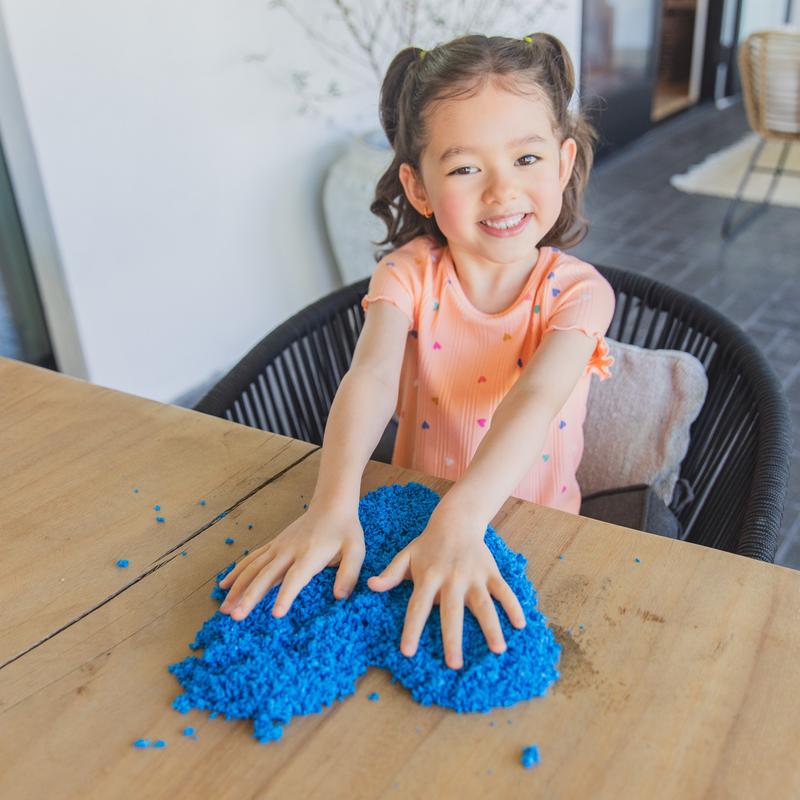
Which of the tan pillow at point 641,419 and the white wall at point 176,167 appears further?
the white wall at point 176,167

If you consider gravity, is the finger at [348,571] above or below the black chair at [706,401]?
above

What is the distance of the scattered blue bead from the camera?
2.13 ft

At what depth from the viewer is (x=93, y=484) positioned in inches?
39.9

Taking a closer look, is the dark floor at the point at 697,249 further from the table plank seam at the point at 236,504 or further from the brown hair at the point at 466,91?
the table plank seam at the point at 236,504

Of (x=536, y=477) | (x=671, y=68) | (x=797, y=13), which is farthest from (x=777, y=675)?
(x=797, y=13)

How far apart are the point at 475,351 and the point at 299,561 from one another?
0.50 m

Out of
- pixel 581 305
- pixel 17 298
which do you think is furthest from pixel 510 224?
pixel 17 298

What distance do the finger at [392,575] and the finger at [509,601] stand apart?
0.27 feet

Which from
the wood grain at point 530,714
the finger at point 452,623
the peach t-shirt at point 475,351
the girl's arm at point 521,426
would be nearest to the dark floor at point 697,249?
the peach t-shirt at point 475,351

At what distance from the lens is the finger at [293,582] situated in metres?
0.79

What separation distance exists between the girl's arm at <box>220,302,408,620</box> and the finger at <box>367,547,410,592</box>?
1.0 inches

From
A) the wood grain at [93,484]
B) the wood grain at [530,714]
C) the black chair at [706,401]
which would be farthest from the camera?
the black chair at [706,401]

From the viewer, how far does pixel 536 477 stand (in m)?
1.24

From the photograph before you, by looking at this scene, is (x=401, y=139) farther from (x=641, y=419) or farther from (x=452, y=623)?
(x=452, y=623)
